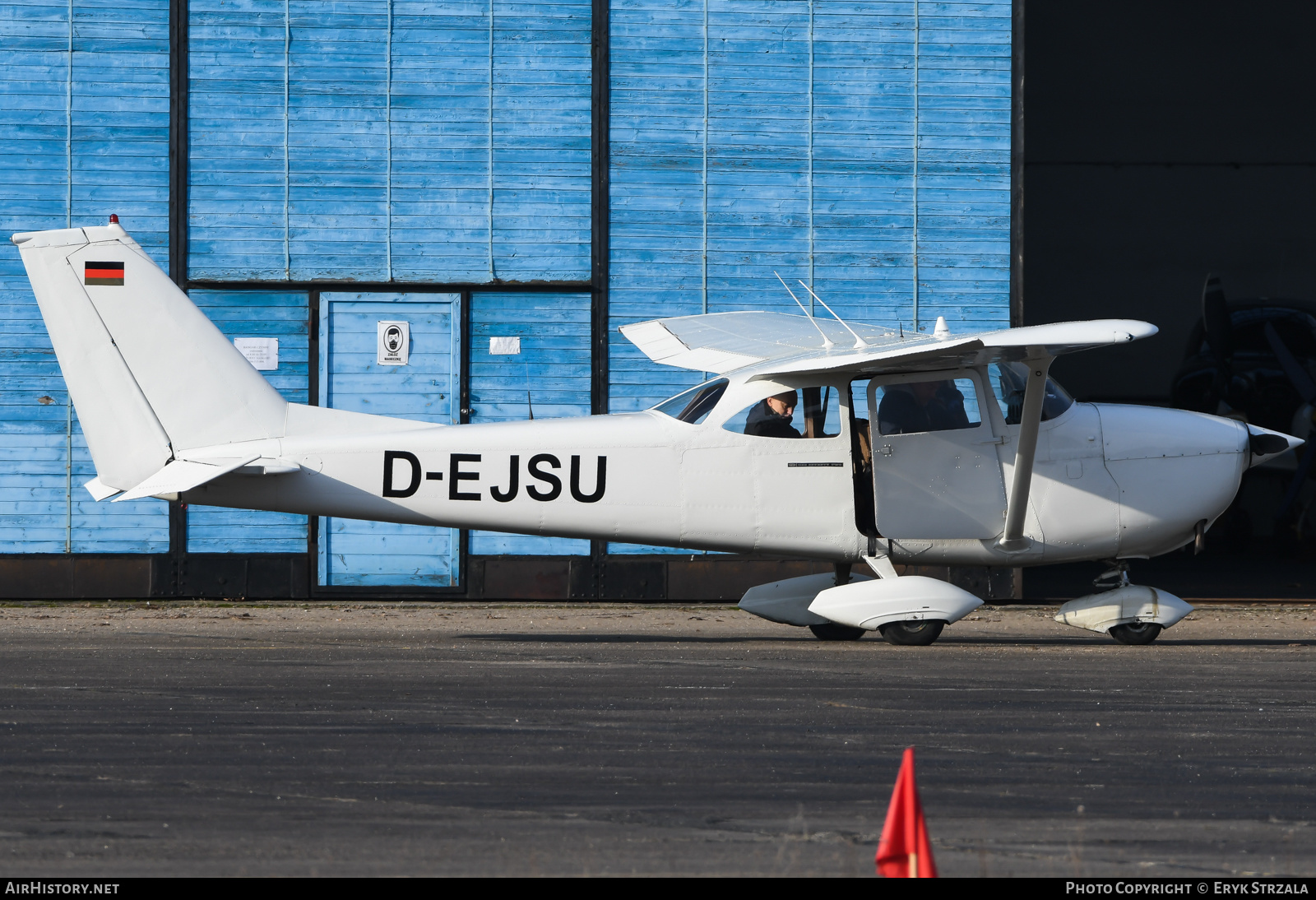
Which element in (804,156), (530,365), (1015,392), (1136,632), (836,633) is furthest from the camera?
(804,156)

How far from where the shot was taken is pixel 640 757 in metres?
6.34

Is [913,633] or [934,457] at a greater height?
[934,457]

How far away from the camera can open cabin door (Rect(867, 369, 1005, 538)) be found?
10914mm

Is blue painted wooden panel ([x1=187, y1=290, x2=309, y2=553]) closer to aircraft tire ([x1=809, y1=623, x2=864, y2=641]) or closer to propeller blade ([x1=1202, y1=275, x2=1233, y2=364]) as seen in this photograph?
aircraft tire ([x1=809, y1=623, x2=864, y2=641])

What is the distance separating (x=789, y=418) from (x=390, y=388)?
6.61m

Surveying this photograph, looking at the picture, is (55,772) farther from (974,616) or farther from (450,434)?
(974,616)

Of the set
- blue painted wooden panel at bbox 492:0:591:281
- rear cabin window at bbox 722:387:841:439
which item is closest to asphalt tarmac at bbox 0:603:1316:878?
rear cabin window at bbox 722:387:841:439

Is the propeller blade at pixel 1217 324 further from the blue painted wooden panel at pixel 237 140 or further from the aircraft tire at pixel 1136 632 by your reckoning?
the blue painted wooden panel at pixel 237 140

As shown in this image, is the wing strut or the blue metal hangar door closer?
the wing strut

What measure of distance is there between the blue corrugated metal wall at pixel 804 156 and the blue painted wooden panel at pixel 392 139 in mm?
769

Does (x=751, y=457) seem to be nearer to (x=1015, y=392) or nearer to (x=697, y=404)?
(x=697, y=404)

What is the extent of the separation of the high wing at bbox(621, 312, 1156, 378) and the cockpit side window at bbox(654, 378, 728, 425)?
0.25m

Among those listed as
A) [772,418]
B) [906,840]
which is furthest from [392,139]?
[906,840]

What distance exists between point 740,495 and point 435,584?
6254mm
